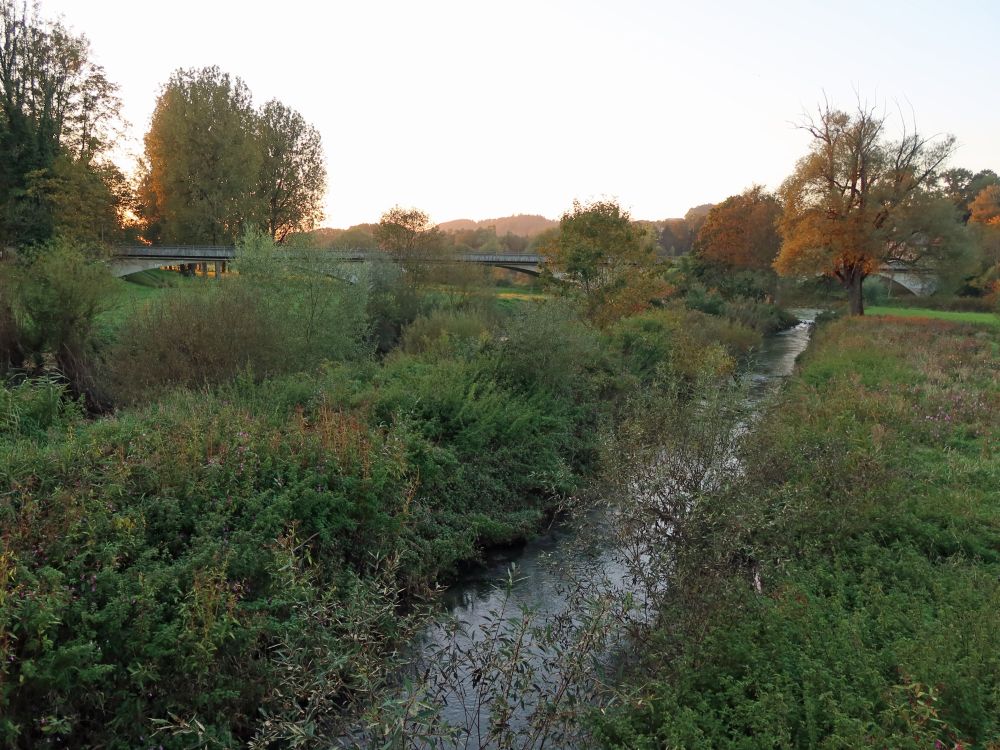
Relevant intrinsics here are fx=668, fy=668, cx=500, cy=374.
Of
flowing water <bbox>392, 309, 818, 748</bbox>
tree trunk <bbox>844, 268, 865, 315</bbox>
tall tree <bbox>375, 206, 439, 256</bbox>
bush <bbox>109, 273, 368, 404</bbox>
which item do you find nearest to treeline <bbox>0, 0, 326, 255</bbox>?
tall tree <bbox>375, 206, 439, 256</bbox>

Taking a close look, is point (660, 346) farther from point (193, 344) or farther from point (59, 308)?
point (59, 308)

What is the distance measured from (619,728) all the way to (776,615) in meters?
1.92

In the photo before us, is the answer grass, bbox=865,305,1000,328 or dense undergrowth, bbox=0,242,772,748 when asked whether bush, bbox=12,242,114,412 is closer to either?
dense undergrowth, bbox=0,242,772,748

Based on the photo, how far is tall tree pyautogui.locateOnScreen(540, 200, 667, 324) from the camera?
84.9 feet

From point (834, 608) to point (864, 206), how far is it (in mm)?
29427

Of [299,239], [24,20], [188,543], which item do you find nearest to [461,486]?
[188,543]

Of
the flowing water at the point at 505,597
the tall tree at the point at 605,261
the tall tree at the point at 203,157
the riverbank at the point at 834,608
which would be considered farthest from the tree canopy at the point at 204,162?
the riverbank at the point at 834,608

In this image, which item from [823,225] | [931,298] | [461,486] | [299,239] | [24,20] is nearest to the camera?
[461,486]

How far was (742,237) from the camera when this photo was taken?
1886 inches

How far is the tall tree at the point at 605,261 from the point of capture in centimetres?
2589

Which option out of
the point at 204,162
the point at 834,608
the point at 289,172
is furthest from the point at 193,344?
the point at 289,172

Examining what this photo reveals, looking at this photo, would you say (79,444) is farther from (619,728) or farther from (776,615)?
(776,615)

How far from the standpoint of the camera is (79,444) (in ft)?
25.6

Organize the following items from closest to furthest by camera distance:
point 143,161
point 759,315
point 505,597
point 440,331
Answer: point 505,597, point 440,331, point 759,315, point 143,161
